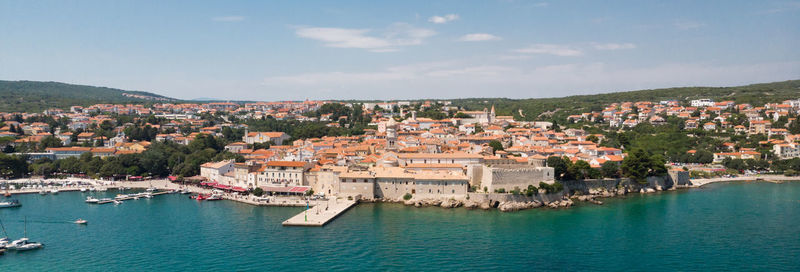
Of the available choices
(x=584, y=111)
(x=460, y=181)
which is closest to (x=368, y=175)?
(x=460, y=181)

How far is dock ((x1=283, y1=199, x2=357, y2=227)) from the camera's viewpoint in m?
20.4

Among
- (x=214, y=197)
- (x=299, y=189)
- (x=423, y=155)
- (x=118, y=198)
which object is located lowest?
(x=118, y=198)

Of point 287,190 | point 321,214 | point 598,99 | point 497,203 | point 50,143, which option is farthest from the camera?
point 598,99

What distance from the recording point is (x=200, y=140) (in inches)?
1639

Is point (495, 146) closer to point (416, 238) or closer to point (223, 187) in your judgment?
point (223, 187)

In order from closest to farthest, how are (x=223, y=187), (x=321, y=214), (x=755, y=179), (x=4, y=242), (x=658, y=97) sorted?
(x=4, y=242) → (x=321, y=214) → (x=223, y=187) → (x=755, y=179) → (x=658, y=97)

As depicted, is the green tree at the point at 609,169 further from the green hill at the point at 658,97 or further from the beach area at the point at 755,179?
the green hill at the point at 658,97

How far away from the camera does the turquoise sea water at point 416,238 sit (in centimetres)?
1588

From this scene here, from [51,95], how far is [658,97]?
101673mm

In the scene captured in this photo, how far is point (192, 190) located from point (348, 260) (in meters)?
16.0

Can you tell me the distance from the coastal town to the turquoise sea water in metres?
1.83

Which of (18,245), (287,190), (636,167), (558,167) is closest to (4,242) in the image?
(18,245)

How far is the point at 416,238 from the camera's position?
Answer: 18.3 metres

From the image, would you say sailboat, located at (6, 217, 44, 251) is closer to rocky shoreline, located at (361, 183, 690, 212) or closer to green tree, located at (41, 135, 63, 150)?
rocky shoreline, located at (361, 183, 690, 212)
